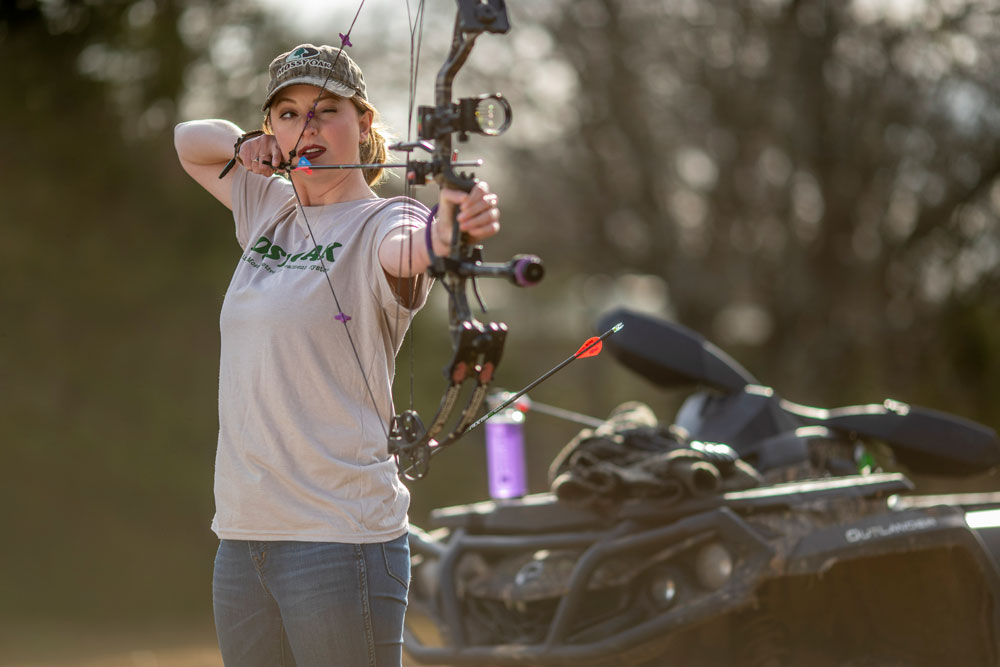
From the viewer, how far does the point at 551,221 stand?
50.0 feet

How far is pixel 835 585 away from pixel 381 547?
2.54m

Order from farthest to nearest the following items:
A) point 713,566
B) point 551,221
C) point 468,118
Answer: point 551,221 → point 713,566 → point 468,118

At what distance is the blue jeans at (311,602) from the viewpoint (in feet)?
7.18

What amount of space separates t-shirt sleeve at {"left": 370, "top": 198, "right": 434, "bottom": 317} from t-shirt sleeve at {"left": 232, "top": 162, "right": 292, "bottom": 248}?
39 cm

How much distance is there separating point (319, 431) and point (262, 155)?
66 cm

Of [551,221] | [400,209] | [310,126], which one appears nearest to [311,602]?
[400,209]

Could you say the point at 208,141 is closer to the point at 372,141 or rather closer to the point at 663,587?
the point at 372,141

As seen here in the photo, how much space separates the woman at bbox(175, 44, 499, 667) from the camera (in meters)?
2.20

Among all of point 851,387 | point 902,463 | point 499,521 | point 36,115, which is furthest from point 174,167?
point 851,387

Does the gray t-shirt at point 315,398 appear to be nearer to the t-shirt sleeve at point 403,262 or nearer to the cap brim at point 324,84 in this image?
the t-shirt sleeve at point 403,262

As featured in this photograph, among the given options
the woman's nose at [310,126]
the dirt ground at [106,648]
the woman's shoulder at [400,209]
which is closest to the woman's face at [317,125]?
the woman's nose at [310,126]

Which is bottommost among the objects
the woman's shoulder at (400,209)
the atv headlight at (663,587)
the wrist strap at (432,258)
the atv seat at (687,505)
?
the atv headlight at (663,587)

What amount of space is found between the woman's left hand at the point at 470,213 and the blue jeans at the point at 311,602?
2.04 feet

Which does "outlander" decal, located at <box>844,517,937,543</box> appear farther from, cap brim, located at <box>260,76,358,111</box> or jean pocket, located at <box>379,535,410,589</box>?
cap brim, located at <box>260,76,358,111</box>
